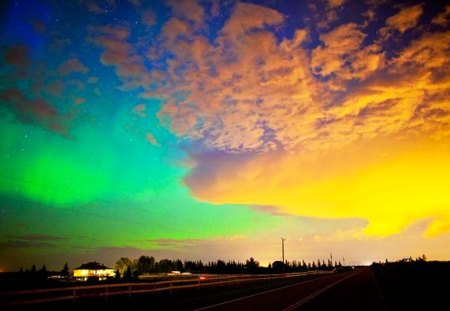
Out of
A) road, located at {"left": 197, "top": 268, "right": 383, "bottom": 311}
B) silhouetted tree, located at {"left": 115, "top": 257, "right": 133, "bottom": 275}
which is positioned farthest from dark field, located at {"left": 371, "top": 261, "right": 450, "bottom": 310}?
silhouetted tree, located at {"left": 115, "top": 257, "right": 133, "bottom": 275}

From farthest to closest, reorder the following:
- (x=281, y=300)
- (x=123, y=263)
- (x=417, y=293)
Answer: (x=123, y=263)
(x=417, y=293)
(x=281, y=300)

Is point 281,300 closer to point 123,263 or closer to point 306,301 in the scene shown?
point 306,301

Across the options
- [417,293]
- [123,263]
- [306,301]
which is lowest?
[306,301]

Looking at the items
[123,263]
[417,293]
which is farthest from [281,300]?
[123,263]

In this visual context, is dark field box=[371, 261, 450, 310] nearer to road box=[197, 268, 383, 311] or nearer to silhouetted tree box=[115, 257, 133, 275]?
road box=[197, 268, 383, 311]

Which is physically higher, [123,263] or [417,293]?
[123,263]

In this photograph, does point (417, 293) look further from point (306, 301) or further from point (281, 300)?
point (281, 300)

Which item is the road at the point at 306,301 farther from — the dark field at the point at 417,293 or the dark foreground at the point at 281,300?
the dark field at the point at 417,293

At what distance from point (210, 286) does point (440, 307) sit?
25.1 metres

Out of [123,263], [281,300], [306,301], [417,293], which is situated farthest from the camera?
[123,263]

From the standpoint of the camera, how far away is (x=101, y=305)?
19906 mm

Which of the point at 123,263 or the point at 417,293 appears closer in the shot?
the point at 417,293

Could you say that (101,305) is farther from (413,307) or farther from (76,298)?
(413,307)

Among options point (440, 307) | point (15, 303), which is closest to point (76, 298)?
point (15, 303)
